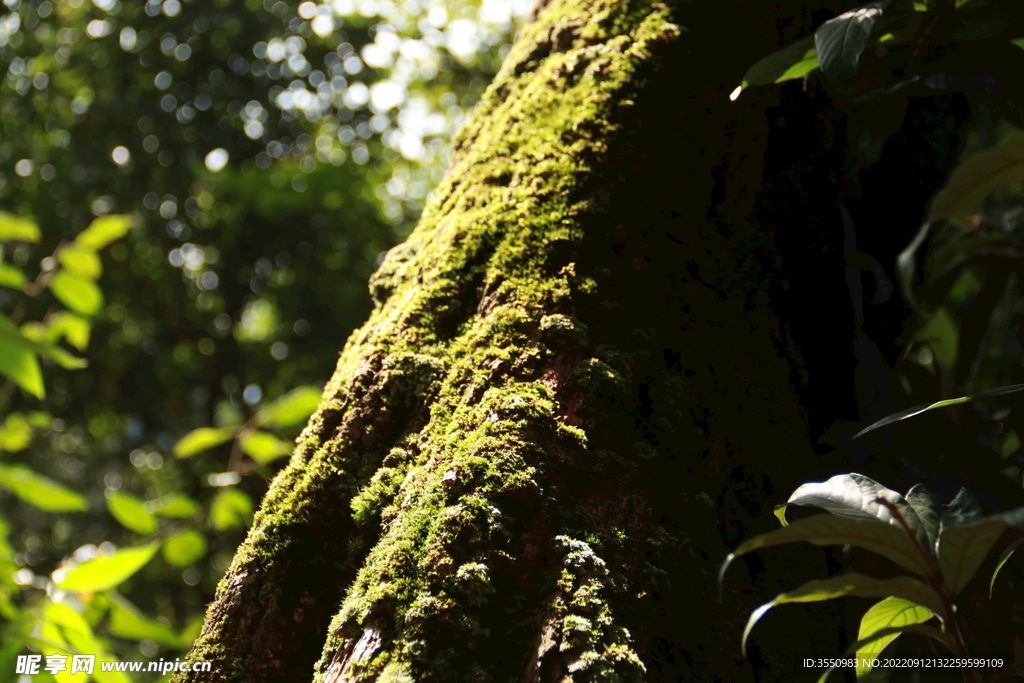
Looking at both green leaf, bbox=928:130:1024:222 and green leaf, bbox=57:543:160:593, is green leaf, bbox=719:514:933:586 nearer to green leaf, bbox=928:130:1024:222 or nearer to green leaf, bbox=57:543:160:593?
green leaf, bbox=928:130:1024:222

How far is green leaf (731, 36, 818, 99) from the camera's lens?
3.19 feet

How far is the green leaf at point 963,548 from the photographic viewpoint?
0.63 m

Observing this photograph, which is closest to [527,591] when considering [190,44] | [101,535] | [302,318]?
[302,318]

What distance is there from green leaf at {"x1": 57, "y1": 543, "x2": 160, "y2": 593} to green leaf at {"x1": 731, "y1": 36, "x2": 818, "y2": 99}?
49.9 inches

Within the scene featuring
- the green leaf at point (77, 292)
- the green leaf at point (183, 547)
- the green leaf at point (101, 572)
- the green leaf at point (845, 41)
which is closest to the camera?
the green leaf at point (845, 41)

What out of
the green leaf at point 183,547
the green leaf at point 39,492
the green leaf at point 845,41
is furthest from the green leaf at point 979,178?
the green leaf at point 183,547

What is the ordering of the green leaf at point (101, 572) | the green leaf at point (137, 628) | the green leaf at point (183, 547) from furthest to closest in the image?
the green leaf at point (183, 547)
the green leaf at point (137, 628)
the green leaf at point (101, 572)

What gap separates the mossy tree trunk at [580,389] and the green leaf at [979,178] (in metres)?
0.39

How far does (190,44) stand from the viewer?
4625 mm

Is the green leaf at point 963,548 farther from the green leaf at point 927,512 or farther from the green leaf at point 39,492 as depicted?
the green leaf at point 39,492

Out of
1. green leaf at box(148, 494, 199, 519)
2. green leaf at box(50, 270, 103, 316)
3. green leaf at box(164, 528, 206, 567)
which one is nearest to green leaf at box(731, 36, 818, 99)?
green leaf at box(50, 270, 103, 316)

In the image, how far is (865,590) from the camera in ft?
2.19

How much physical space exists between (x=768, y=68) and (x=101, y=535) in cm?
658

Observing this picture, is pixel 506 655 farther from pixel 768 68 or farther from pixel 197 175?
pixel 197 175
